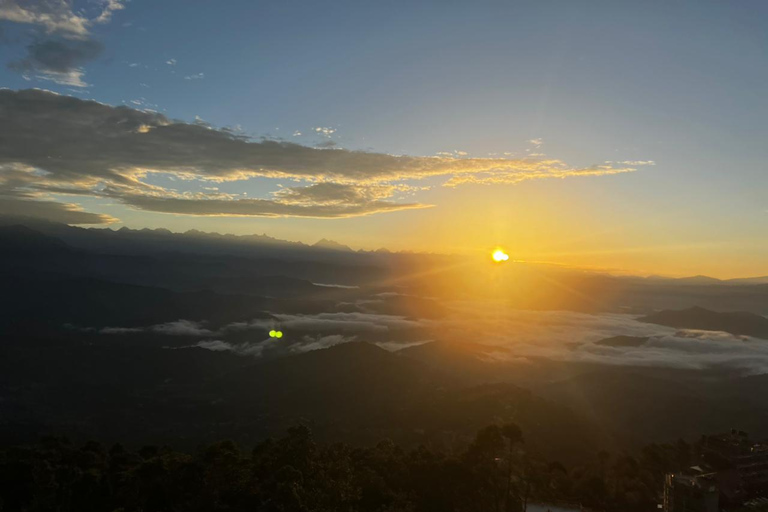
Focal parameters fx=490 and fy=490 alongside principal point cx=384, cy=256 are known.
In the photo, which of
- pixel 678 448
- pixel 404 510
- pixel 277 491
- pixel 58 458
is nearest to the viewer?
pixel 277 491

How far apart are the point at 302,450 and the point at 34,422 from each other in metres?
191

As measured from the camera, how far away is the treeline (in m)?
41.7

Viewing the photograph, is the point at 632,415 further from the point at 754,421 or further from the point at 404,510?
the point at 404,510

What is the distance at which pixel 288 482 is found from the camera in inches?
1587

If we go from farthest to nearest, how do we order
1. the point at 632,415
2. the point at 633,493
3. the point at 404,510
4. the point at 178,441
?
the point at 632,415 → the point at 178,441 → the point at 633,493 → the point at 404,510

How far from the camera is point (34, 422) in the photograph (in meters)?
187

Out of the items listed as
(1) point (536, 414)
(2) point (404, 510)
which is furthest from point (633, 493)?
(1) point (536, 414)

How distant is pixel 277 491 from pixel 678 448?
213 ft

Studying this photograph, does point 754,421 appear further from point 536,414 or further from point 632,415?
point 536,414

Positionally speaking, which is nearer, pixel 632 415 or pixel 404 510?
pixel 404 510

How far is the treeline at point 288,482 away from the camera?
41.7 m

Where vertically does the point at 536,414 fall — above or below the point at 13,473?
below

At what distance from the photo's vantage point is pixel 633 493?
59.8 m

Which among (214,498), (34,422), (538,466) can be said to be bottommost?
(34,422)
